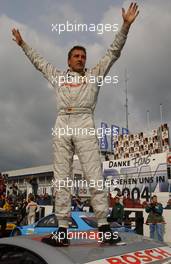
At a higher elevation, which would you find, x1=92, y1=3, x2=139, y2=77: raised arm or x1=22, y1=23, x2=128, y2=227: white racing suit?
x1=92, y1=3, x2=139, y2=77: raised arm

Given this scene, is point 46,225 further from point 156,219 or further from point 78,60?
point 78,60

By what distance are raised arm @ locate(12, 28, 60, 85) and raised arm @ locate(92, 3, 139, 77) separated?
410mm

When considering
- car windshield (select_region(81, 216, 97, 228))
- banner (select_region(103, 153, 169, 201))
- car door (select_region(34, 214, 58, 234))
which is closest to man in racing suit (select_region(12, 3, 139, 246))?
car windshield (select_region(81, 216, 97, 228))

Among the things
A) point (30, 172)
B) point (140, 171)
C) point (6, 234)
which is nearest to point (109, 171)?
point (140, 171)

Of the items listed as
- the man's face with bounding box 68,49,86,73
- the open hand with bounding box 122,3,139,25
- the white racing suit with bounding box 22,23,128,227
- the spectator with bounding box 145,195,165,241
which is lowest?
the spectator with bounding box 145,195,165,241

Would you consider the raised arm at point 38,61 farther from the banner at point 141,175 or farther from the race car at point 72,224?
the banner at point 141,175

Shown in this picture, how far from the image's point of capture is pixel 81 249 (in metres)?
2.58

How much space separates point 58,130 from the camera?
3.63 m

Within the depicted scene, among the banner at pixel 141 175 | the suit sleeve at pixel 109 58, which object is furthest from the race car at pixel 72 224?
the banner at pixel 141 175

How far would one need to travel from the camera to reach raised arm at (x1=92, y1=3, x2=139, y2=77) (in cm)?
365

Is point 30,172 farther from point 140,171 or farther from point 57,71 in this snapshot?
point 57,71

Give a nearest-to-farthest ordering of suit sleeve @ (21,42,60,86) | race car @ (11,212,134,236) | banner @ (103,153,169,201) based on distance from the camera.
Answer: suit sleeve @ (21,42,60,86) → race car @ (11,212,134,236) → banner @ (103,153,169,201)

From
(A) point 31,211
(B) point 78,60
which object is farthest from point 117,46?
(A) point 31,211

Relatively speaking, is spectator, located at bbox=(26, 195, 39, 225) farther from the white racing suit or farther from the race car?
the white racing suit
